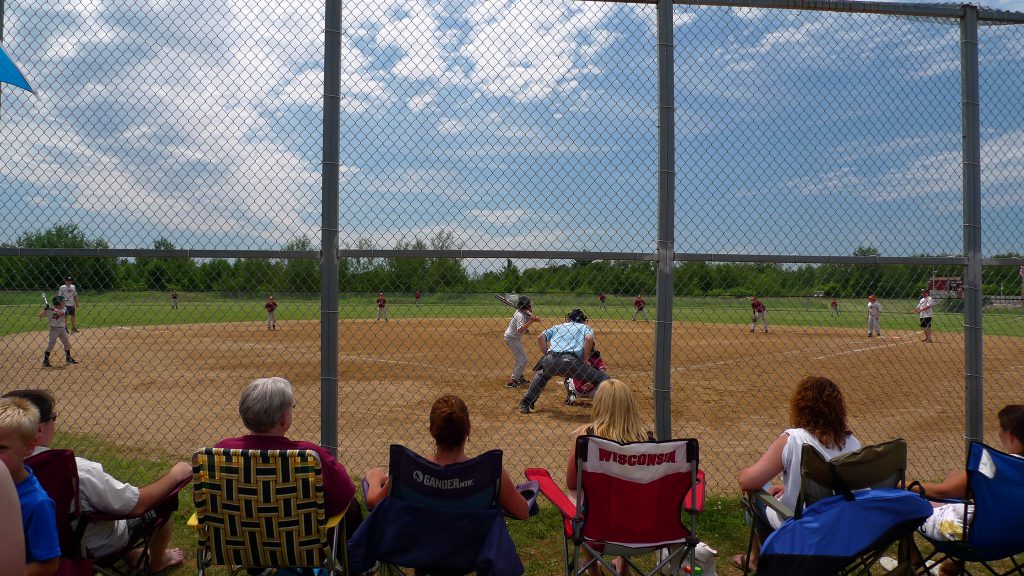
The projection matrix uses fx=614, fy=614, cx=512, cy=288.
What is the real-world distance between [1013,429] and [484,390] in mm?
8922

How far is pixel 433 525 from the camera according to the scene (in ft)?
9.18

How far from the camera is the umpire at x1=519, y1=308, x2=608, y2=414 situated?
8508 millimetres

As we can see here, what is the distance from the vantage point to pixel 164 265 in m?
4.19

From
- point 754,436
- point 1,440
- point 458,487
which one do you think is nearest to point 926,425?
point 754,436

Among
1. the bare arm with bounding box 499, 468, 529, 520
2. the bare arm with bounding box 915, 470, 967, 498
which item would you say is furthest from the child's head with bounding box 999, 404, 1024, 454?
the bare arm with bounding box 499, 468, 529, 520

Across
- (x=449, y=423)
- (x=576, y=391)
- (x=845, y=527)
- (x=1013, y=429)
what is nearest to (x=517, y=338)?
(x=576, y=391)

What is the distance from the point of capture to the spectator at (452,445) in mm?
2939

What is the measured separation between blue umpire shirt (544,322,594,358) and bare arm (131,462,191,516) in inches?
234

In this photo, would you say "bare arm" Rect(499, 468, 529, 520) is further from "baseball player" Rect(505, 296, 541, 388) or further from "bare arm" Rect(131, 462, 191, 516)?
"baseball player" Rect(505, 296, 541, 388)

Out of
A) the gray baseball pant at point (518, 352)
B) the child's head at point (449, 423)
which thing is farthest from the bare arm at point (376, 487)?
the gray baseball pant at point (518, 352)

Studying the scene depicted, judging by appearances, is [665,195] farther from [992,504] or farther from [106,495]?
[106,495]

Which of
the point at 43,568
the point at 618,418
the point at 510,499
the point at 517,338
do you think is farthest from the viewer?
the point at 517,338

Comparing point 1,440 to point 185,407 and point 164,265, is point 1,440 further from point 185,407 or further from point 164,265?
point 185,407

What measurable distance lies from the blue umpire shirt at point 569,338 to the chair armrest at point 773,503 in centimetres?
533
